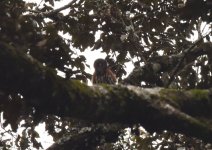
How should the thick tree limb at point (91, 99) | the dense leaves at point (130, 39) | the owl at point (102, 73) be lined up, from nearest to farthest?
the thick tree limb at point (91, 99) → the dense leaves at point (130, 39) → the owl at point (102, 73)

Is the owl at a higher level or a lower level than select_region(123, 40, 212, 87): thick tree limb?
higher

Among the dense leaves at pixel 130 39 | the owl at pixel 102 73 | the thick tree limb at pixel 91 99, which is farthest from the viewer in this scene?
the owl at pixel 102 73

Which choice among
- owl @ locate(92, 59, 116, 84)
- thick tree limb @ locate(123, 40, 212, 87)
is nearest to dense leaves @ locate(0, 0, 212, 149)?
thick tree limb @ locate(123, 40, 212, 87)

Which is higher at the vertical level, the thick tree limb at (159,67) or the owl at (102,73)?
the owl at (102,73)

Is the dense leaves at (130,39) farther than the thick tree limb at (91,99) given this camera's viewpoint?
Yes

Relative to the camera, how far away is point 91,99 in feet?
9.33

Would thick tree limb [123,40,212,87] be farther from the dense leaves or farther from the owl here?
the owl

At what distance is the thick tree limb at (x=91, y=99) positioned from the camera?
253 cm

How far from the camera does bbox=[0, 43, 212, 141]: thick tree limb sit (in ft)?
8.31

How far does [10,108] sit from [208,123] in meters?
1.46

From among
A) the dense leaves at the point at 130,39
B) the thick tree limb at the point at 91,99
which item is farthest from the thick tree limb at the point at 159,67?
the thick tree limb at the point at 91,99

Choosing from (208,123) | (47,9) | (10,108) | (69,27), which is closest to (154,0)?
Answer: (69,27)

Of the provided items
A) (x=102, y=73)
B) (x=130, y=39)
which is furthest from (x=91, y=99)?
(x=102, y=73)

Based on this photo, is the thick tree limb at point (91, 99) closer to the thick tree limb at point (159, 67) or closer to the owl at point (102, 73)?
the thick tree limb at point (159, 67)
